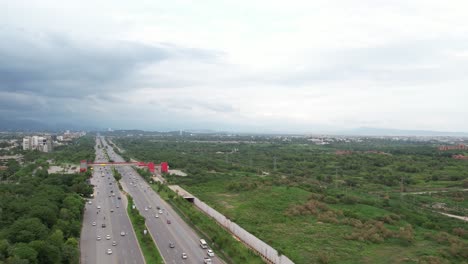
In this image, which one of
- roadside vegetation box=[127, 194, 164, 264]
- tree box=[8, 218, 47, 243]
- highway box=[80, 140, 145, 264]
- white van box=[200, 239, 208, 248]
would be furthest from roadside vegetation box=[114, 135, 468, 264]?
tree box=[8, 218, 47, 243]

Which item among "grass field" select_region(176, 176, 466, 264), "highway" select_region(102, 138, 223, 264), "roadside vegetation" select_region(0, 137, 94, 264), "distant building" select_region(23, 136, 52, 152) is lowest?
"highway" select_region(102, 138, 223, 264)

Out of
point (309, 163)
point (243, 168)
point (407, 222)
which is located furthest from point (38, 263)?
point (309, 163)

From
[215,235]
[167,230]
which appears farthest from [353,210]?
[167,230]

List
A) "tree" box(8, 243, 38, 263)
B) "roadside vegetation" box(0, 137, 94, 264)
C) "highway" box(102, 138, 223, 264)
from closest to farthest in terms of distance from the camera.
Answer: "tree" box(8, 243, 38, 263)
"roadside vegetation" box(0, 137, 94, 264)
"highway" box(102, 138, 223, 264)

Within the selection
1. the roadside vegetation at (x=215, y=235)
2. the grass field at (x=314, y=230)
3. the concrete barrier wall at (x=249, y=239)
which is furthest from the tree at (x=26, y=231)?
the grass field at (x=314, y=230)

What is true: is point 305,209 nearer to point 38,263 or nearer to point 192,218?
point 192,218

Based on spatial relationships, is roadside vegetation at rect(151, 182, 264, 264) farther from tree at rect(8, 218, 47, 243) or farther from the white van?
tree at rect(8, 218, 47, 243)

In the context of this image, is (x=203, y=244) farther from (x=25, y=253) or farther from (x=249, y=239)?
(x=25, y=253)
